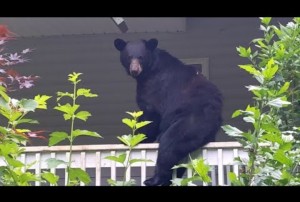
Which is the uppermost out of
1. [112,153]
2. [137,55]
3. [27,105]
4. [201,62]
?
[201,62]

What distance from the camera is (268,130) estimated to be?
2.31m

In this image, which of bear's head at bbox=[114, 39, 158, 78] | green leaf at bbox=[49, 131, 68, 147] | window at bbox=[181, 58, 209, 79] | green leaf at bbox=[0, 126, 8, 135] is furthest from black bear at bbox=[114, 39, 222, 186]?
green leaf at bbox=[0, 126, 8, 135]

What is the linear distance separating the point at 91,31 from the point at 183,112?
128 inches

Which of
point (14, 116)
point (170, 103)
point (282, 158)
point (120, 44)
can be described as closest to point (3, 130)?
point (14, 116)

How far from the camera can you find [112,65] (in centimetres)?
804

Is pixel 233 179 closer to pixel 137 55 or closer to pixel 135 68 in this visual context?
pixel 135 68

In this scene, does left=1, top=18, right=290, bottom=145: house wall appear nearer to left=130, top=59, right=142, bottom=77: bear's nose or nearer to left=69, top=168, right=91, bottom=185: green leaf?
left=130, top=59, right=142, bottom=77: bear's nose

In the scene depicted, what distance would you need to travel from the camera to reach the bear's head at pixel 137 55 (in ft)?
18.7

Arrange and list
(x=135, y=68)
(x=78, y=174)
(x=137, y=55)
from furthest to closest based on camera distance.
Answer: (x=137, y=55)
(x=135, y=68)
(x=78, y=174)

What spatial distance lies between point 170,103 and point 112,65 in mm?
2845

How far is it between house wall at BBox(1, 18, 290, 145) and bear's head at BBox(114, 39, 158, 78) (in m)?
1.79
